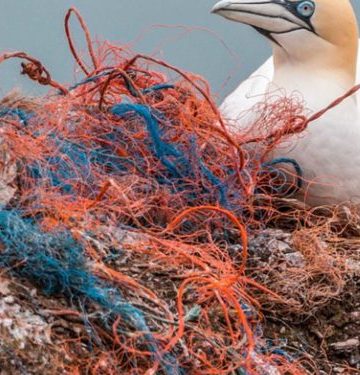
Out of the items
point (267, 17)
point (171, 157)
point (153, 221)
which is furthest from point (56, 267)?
point (267, 17)

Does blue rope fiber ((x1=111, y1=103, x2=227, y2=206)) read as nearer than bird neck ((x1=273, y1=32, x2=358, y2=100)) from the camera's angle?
Yes

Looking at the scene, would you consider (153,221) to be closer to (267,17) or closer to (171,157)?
(171,157)

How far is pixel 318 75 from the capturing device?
7.06 metres

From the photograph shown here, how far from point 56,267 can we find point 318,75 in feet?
8.11

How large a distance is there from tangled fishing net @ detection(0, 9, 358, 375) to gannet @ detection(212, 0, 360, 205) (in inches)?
4.6

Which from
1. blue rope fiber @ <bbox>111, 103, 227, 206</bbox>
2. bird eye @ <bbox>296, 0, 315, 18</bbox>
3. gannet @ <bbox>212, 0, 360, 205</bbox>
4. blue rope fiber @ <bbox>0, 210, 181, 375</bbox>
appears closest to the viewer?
blue rope fiber @ <bbox>0, 210, 181, 375</bbox>

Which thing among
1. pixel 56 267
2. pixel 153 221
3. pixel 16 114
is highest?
pixel 16 114

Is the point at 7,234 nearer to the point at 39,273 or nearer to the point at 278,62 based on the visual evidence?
the point at 39,273

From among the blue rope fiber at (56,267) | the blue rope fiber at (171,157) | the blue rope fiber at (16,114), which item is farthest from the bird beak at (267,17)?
the blue rope fiber at (56,267)

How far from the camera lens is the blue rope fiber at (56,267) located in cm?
503

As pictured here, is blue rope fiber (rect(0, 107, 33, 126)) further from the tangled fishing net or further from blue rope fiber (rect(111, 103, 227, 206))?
blue rope fiber (rect(111, 103, 227, 206))

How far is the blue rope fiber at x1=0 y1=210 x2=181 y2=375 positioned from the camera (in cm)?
503

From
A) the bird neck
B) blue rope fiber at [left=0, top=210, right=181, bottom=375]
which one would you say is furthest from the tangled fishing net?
the bird neck

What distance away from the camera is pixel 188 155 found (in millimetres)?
6238
